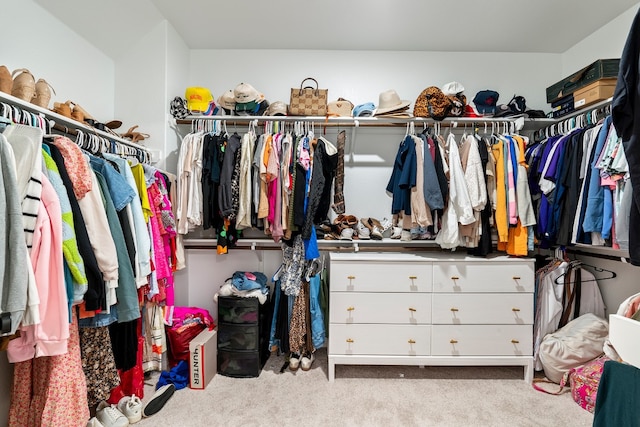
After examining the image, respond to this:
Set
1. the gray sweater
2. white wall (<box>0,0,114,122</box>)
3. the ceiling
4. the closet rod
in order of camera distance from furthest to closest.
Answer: the ceiling → white wall (<box>0,0,114,122</box>) → the closet rod → the gray sweater

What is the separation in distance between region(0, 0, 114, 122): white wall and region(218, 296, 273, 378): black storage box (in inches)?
68.2

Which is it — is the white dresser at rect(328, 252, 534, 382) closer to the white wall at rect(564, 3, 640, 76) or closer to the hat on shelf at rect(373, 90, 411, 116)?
the hat on shelf at rect(373, 90, 411, 116)

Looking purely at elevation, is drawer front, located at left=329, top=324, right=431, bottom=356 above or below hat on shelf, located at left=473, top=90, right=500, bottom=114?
below

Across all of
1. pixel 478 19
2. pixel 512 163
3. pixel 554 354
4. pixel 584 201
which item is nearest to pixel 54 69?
pixel 478 19

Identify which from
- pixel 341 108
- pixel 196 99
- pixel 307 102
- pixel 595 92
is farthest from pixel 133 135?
pixel 595 92

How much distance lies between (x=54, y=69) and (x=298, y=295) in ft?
7.28

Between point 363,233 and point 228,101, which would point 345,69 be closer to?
point 228,101

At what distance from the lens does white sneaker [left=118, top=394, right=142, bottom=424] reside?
1787 mm

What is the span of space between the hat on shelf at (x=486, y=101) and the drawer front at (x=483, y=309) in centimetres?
148

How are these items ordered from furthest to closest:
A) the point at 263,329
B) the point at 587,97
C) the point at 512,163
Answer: the point at 263,329, the point at 512,163, the point at 587,97

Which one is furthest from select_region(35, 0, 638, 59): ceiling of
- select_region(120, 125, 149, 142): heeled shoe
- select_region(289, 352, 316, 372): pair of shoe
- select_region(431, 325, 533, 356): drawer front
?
select_region(289, 352, 316, 372): pair of shoe

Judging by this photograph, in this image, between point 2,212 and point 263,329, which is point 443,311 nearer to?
point 263,329

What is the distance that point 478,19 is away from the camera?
7.80ft

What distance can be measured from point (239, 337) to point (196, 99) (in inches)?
74.3
